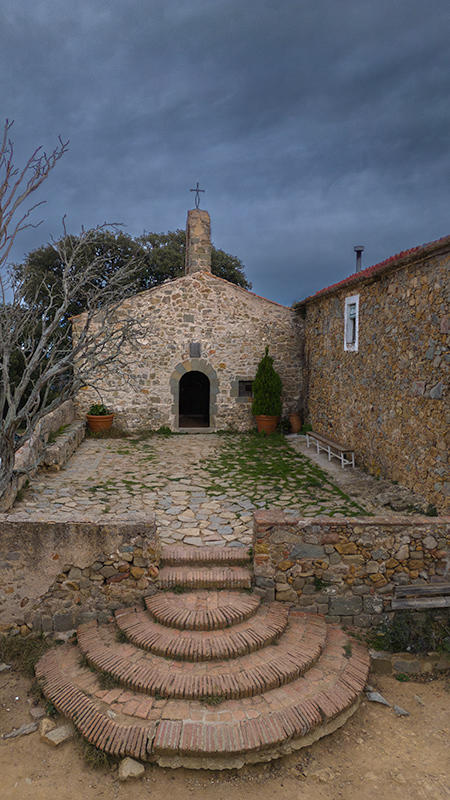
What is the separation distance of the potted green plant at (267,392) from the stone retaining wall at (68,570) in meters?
7.67

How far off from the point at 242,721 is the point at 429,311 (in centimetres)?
543

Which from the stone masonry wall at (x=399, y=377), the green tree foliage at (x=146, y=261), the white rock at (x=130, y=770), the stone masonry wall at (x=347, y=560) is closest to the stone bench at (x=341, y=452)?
the stone masonry wall at (x=399, y=377)

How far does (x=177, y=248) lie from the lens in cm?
2202

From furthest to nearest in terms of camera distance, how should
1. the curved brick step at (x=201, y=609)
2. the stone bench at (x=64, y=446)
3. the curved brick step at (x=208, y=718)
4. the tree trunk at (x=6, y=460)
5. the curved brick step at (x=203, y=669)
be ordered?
the stone bench at (x=64, y=446) → the tree trunk at (x=6, y=460) → the curved brick step at (x=201, y=609) → the curved brick step at (x=203, y=669) → the curved brick step at (x=208, y=718)

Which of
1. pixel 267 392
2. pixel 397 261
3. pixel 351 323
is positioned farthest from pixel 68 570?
pixel 267 392

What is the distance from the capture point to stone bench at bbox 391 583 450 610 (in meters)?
4.88

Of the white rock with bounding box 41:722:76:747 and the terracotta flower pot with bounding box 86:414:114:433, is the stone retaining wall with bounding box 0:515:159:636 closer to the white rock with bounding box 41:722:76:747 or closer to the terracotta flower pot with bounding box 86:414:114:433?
the white rock with bounding box 41:722:76:747

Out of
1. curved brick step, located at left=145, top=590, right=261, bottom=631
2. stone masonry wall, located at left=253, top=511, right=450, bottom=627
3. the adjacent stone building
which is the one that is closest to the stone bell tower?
the adjacent stone building

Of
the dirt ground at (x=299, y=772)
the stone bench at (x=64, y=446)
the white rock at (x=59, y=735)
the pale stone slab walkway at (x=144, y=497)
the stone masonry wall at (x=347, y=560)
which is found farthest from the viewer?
the stone bench at (x=64, y=446)

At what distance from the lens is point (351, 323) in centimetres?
951

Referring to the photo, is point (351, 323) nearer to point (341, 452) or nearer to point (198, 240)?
point (341, 452)

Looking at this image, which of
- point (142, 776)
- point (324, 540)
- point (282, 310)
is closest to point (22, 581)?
point (142, 776)

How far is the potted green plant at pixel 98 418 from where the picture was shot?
1188 cm

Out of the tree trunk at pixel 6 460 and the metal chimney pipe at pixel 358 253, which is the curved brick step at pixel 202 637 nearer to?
the tree trunk at pixel 6 460
